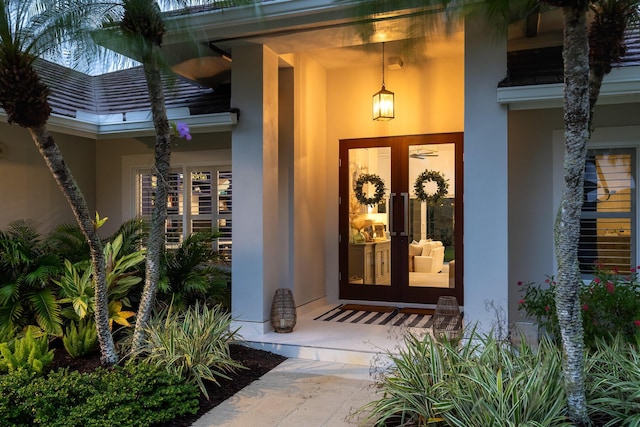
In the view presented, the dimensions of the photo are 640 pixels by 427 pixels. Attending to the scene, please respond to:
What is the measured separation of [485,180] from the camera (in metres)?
5.85

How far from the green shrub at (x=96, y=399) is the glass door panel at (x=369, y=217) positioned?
4.51m

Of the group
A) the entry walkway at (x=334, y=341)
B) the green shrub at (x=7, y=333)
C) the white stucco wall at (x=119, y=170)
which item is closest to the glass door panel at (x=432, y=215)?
the entry walkway at (x=334, y=341)

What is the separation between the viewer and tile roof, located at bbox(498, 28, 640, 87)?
5559 mm

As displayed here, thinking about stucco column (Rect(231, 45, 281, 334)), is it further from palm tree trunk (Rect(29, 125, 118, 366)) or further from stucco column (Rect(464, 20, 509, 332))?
stucco column (Rect(464, 20, 509, 332))

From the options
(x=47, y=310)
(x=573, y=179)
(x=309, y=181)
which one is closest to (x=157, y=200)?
(x=47, y=310)

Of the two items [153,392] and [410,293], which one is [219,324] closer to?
[153,392]

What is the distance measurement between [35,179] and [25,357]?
4585mm

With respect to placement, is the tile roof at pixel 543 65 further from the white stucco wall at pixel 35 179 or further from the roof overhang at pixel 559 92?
the white stucco wall at pixel 35 179

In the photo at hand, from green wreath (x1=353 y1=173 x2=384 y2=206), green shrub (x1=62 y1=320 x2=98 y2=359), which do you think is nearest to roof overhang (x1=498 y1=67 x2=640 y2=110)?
green wreath (x1=353 y1=173 x2=384 y2=206)

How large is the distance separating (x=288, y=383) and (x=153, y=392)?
1449 millimetres

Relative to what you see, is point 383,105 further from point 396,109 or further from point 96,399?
point 96,399

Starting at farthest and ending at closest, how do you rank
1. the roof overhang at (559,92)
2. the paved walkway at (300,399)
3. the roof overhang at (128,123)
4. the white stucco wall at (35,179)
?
the white stucco wall at (35,179) → the roof overhang at (128,123) → the roof overhang at (559,92) → the paved walkway at (300,399)

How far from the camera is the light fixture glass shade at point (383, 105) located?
26.1 feet

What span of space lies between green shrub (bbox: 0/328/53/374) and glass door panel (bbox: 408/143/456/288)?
5.52m
